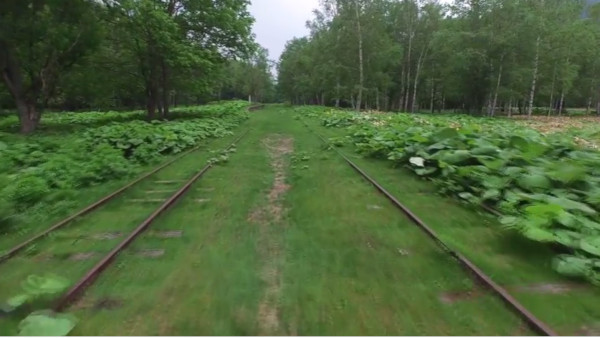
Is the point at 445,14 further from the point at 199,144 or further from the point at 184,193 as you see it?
the point at 184,193

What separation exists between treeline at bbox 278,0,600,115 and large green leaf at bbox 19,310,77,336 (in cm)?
3318

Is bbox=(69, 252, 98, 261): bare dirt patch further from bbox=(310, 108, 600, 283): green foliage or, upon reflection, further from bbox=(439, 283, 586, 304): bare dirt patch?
bbox=(310, 108, 600, 283): green foliage

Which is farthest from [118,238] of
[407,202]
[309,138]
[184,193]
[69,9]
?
[69,9]

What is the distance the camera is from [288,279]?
416cm

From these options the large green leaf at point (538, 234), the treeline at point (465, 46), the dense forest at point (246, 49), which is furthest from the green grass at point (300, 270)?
the treeline at point (465, 46)

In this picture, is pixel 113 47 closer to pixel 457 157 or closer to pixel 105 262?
pixel 457 157

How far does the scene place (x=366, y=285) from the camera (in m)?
4.05

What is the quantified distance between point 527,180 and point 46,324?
6.55m

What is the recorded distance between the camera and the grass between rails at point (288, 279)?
3.38 m

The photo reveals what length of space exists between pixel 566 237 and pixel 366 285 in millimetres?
2491

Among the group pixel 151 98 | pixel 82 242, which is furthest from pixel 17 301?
pixel 151 98

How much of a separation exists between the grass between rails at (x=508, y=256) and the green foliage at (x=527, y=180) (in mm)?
220

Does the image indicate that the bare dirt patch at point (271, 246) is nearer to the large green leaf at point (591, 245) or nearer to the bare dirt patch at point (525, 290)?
the bare dirt patch at point (525, 290)

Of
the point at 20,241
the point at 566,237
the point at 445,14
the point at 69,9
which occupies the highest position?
the point at 445,14
